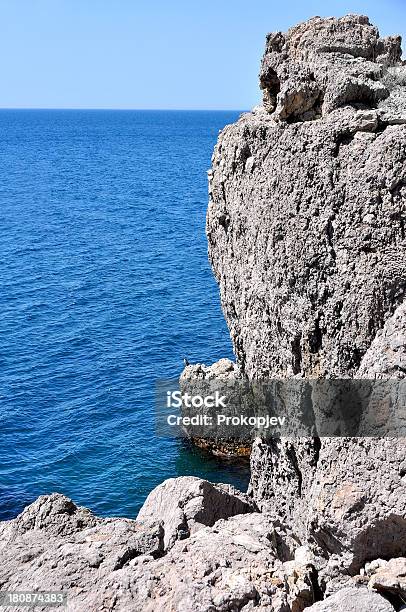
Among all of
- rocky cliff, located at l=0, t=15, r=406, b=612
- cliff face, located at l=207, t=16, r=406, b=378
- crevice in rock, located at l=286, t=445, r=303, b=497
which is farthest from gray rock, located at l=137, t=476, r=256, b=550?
cliff face, located at l=207, t=16, r=406, b=378

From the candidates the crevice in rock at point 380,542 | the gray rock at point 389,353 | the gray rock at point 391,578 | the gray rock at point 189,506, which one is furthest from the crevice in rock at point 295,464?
the gray rock at point 391,578

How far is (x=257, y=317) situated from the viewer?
57.8 ft

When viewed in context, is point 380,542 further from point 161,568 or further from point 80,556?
point 80,556

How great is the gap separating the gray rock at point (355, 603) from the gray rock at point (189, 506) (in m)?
3.56

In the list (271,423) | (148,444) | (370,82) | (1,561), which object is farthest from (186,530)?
(148,444)

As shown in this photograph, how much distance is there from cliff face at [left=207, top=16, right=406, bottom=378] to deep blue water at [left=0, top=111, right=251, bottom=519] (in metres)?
14.6

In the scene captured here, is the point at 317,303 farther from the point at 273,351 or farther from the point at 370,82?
the point at 370,82

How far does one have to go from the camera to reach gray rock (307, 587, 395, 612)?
31.8 ft

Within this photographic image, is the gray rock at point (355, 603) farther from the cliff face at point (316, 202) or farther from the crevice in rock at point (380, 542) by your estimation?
the cliff face at point (316, 202)

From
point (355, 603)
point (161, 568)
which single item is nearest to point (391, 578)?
point (355, 603)

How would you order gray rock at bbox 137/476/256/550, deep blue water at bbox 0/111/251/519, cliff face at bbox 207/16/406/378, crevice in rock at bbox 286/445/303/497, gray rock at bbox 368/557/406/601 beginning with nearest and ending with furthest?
gray rock at bbox 368/557/406/601 → gray rock at bbox 137/476/256/550 → cliff face at bbox 207/16/406/378 → crevice in rock at bbox 286/445/303/497 → deep blue water at bbox 0/111/251/519

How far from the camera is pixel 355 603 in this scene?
9.77 meters

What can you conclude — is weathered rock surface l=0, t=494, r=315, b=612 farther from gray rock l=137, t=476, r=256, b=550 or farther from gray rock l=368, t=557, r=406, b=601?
gray rock l=368, t=557, r=406, b=601

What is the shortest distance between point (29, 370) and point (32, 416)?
5.55 m
